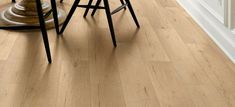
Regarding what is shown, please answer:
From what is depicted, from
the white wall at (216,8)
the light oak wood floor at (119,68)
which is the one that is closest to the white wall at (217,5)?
the white wall at (216,8)

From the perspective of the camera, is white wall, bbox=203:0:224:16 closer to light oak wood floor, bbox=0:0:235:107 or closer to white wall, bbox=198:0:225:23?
white wall, bbox=198:0:225:23

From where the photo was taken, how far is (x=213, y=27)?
314 cm

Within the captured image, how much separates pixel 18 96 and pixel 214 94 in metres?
1.13

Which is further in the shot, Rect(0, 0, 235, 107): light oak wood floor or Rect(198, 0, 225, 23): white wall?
Rect(198, 0, 225, 23): white wall

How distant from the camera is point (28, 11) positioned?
3428mm

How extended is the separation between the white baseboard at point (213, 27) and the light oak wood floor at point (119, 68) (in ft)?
0.17

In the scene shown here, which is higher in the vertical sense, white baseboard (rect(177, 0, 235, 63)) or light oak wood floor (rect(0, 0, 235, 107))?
light oak wood floor (rect(0, 0, 235, 107))

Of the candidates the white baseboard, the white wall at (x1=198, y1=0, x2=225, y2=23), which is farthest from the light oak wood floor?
the white wall at (x1=198, y1=0, x2=225, y2=23)

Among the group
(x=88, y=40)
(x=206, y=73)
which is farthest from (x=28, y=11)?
(x=206, y=73)

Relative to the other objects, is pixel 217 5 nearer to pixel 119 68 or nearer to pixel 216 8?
pixel 216 8

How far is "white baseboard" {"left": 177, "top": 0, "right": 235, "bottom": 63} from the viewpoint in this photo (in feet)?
9.20

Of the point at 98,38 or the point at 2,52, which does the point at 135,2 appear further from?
the point at 2,52

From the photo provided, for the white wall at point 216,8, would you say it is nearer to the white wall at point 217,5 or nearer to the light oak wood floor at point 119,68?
the white wall at point 217,5

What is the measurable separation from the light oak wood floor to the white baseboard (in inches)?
2.1
